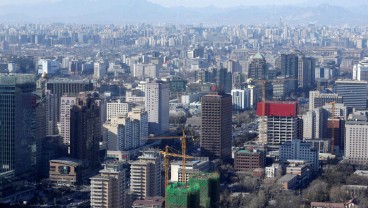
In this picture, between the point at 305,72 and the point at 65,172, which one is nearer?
the point at 65,172

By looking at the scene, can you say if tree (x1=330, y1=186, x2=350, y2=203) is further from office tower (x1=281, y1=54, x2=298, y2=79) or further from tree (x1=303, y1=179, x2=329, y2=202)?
office tower (x1=281, y1=54, x2=298, y2=79)

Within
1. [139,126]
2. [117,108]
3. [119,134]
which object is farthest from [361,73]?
[119,134]

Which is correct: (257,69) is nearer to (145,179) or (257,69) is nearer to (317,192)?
(317,192)

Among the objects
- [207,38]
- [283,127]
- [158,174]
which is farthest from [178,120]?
[207,38]

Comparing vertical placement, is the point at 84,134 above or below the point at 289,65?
below

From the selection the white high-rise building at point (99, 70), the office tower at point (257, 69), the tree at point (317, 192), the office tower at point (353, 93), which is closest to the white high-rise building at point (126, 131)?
the tree at point (317, 192)

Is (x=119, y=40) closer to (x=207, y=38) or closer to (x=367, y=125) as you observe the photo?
(x=207, y=38)
